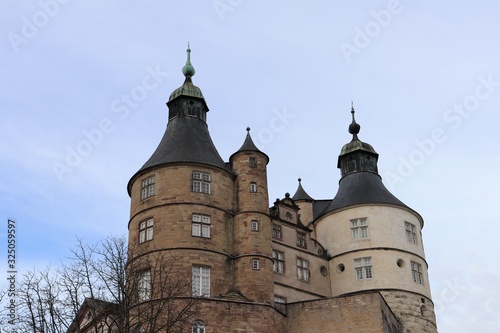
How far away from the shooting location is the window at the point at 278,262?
4527cm

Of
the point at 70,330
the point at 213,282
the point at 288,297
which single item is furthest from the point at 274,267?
the point at 70,330

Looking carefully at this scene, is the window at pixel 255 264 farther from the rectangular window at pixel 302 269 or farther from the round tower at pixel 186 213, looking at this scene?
the rectangular window at pixel 302 269

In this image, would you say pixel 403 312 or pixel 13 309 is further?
pixel 403 312

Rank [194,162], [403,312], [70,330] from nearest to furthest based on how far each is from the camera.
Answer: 1. [70,330]
2. [194,162]
3. [403,312]

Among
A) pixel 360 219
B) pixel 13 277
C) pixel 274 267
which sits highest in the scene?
pixel 360 219

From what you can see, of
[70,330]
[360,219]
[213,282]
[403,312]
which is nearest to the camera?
[70,330]

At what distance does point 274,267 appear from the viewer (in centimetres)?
4503

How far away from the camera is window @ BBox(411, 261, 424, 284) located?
47781 mm

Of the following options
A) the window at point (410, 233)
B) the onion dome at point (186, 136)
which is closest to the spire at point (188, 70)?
the onion dome at point (186, 136)

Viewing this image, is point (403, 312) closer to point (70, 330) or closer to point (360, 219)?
point (360, 219)

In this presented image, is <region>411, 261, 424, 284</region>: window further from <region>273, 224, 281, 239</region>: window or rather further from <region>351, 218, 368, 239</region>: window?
<region>273, 224, 281, 239</region>: window

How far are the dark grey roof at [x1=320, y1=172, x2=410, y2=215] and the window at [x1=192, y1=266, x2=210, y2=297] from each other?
13.3m

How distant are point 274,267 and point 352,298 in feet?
20.7

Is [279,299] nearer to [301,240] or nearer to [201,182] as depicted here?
[301,240]
